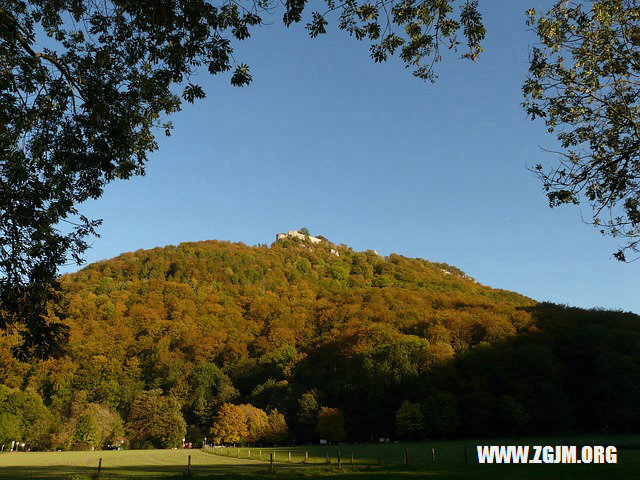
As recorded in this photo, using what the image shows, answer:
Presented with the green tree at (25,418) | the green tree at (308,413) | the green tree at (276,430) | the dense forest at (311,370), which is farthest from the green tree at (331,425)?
the green tree at (25,418)

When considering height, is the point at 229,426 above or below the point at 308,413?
below

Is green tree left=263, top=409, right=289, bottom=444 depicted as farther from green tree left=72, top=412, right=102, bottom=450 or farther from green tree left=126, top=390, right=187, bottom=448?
green tree left=72, top=412, right=102, bottom=450

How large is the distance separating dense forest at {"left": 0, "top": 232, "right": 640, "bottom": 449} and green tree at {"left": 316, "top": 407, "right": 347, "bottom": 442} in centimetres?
15

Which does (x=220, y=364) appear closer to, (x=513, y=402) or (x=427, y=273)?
(x=513, y=402)

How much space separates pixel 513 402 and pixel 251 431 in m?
39.8

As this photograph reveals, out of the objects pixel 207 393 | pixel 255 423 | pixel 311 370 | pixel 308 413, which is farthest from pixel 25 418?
pixel 311 370

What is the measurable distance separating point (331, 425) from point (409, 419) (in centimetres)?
1221

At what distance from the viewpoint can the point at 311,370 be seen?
91.1 metres

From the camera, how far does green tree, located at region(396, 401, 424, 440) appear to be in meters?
70.2

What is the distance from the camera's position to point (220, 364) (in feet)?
346

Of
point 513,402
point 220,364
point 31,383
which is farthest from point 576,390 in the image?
point 31,383

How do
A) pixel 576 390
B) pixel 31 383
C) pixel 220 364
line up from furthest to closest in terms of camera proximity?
pixel 220 364, pixel 31 383, pixel 576 390

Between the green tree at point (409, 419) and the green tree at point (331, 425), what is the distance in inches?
367

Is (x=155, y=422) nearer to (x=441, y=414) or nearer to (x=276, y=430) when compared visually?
(x=276, y=430)
